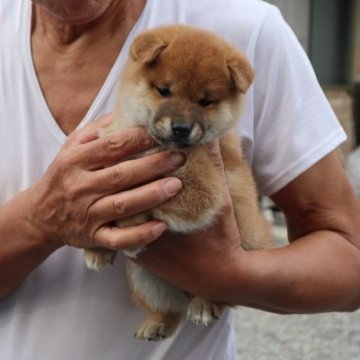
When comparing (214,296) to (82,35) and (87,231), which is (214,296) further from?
(82,35)

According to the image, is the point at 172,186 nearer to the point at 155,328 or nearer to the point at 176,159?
the point at 176,159

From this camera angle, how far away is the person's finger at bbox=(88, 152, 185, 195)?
4.56ft

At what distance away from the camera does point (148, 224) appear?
1.41 metres

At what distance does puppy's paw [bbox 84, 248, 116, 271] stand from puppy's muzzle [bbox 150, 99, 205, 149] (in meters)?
0.25

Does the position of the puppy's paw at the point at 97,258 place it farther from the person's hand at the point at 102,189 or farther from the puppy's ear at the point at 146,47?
the puppy's ear at the point at 146,47

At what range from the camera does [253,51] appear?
64.8 inches

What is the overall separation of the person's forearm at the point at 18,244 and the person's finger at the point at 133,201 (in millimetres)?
188

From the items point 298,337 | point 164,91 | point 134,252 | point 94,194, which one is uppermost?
point 164,91

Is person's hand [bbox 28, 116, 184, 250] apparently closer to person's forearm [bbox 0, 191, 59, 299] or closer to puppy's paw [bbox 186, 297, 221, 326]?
person's forearm [bbox 0, 191, 59, 299]

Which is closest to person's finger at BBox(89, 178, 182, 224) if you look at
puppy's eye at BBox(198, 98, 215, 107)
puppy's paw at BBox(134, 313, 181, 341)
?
puppy's eye at BBox(198, 98, 215, 107)

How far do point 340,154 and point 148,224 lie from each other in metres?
3.27

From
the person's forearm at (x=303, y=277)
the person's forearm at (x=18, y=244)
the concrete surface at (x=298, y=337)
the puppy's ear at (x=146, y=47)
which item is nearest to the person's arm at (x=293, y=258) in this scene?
the person's forearm at (x=303, y=277)

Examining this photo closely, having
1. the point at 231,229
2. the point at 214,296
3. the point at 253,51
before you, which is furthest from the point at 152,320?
the point at 253,51

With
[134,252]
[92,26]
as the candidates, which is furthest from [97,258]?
[92,26]
